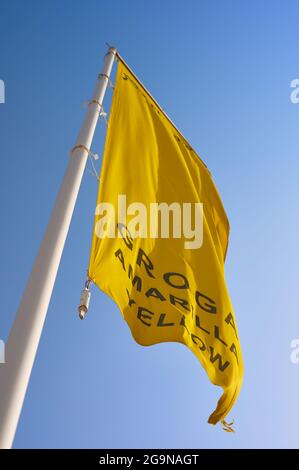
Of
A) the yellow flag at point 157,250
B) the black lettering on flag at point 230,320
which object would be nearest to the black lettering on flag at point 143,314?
the yellow flag at point 157,250

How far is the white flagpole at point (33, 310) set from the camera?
9.31ft

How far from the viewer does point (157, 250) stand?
194 inches

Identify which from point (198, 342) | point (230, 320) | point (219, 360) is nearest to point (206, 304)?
point (230, 320)

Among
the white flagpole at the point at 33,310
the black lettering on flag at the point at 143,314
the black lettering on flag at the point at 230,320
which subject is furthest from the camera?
the black lettering on flag at the point at 230,320

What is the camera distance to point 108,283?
168 inches

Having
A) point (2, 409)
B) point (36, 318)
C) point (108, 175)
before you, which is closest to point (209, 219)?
point (108, 175)

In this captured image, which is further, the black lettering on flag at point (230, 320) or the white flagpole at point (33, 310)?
the black lettering on flag at point (230, 320)

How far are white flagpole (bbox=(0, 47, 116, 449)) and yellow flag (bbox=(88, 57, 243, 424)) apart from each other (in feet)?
1.26

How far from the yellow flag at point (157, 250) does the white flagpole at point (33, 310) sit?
1.26 feet

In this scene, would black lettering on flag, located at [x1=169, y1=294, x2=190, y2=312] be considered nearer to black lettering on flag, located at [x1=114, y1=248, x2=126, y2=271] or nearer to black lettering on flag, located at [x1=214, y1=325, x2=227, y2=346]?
black lettering on flag, located at [x1=214, y1=325, x2=227, y2=346]

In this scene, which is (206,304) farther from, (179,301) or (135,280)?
(135,280)

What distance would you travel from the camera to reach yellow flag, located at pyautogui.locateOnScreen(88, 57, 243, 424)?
14.2ft

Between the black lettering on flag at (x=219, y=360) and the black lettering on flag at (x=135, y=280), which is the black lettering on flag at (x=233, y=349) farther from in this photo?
the black lettering on flag at (x=135, y=280)
